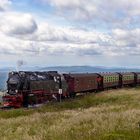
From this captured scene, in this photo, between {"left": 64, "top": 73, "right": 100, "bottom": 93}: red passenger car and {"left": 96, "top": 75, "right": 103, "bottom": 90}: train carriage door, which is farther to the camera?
{"left": 96, "top": 75, "right": 103, "bottom": 90}: train carriage door

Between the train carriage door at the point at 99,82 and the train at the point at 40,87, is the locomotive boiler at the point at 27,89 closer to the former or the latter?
the train at the point at 40,87

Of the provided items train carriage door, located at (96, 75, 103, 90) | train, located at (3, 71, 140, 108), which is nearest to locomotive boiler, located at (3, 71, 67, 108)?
train, located at (3, 71, 140, 108)

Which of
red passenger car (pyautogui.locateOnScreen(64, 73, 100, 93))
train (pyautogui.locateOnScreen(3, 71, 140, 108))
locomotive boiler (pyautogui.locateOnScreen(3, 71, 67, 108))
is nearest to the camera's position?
locomotive boiler (pyautogui.locateOnScreen(3, 71, 67, 108))

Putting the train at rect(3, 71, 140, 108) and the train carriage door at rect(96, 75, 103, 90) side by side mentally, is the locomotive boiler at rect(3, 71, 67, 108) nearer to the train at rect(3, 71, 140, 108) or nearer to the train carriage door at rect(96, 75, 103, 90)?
the train at rect(3, 71, 140, 108)

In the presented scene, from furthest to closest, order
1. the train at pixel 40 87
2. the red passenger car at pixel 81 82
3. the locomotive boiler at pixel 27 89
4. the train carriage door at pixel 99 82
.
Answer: the train carriage door at pixel 99 82 < the red passenger car at pixel 81 82 < the train at pixel 40 87 < the locomotive boiler at pixel 27 89

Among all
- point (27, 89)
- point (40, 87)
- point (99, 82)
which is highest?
point (40, 87)

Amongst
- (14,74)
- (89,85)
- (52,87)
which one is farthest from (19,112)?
(89,85)

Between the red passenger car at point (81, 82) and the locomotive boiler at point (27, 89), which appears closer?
the locomotive boiler at point (27, 89)

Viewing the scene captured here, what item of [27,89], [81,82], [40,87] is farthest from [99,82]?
[27,89]

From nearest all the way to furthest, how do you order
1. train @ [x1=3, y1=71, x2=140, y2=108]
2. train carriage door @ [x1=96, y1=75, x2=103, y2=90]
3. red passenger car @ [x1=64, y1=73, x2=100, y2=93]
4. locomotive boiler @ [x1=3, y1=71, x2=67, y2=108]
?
locomotive boiler @ [x1=3, y1=71, x2=67, y2=108]
train @ [x1=3, y1=71, x2=140, y2=108]
red passenger car @ [x1=64, y1=73, x2=100, y2=93]
train carriage door @ [x1=96, y1=75, x2=103, y2=90]

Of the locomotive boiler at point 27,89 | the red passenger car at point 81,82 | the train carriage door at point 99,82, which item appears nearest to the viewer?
the locomotive boiler at point 27,89

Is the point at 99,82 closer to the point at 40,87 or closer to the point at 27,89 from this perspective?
the point at 40,87

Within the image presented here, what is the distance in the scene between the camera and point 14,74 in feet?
146

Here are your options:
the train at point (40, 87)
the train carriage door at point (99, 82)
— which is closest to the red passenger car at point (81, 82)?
the train at point (40, 87)
